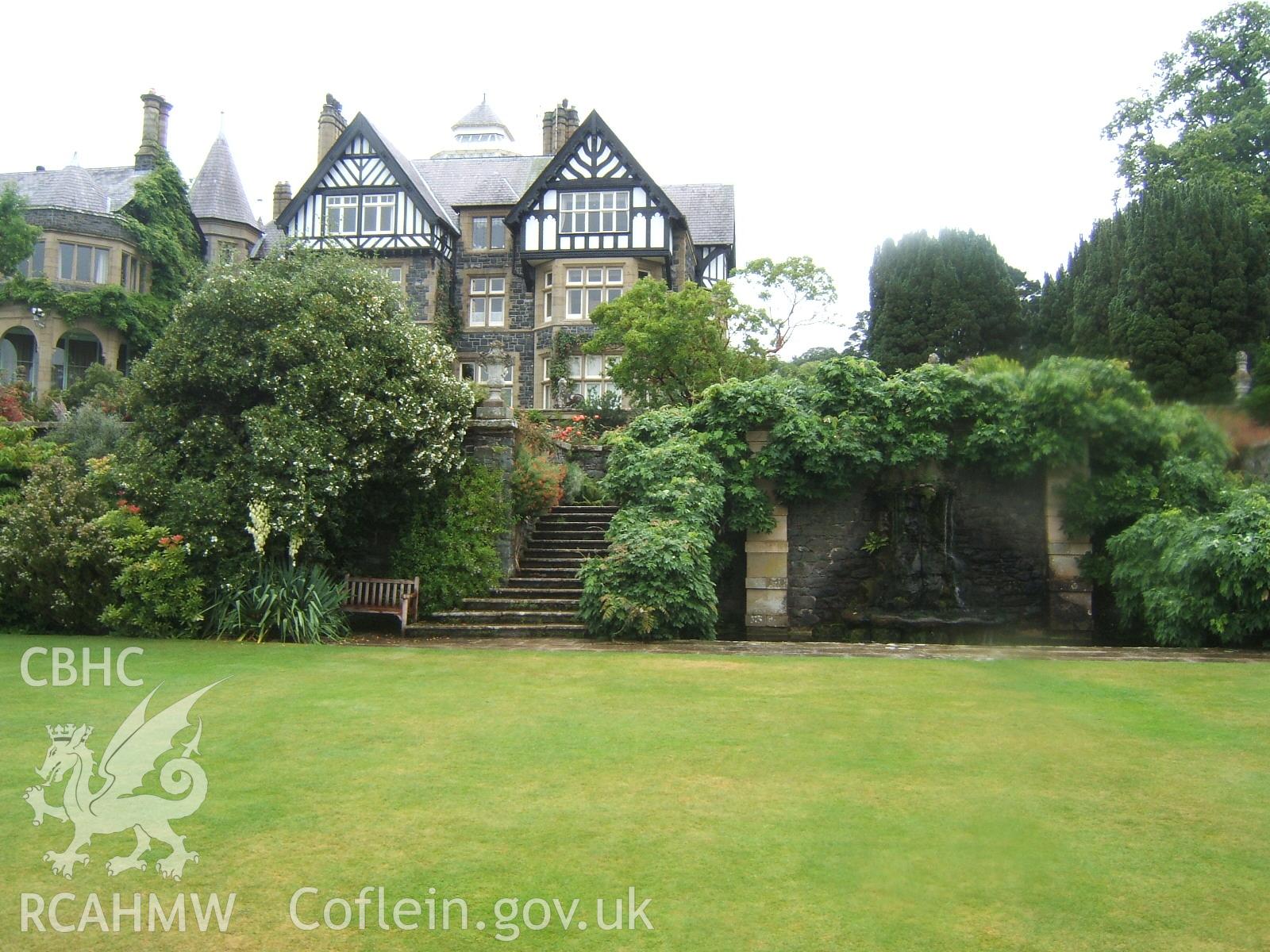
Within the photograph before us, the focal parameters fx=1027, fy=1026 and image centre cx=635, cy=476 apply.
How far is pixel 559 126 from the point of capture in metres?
33.8

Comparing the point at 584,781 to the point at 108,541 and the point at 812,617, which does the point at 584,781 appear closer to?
the point at 108,541

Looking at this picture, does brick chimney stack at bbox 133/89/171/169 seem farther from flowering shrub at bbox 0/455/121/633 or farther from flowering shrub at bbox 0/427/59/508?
flowering shrub at bbox 0/455/121/633

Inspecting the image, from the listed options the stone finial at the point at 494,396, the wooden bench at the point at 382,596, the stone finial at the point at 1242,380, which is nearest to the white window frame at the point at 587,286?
the stone finial at the point at 494,396

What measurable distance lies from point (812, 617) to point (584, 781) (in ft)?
33.7

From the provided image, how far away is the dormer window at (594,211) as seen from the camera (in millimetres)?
29797

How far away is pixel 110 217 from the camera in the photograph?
98.3 ft

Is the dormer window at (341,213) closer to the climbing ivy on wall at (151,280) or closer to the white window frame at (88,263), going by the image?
the climbing ivy on wall at (151,280)

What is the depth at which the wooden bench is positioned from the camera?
1234cm

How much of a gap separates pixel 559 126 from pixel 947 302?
13882 mm

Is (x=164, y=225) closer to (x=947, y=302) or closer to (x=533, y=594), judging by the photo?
(x=533, y=594)

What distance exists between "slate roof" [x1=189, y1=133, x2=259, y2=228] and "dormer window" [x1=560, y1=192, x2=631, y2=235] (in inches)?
437

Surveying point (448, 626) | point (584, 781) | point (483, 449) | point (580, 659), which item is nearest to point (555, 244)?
point (483, 449)

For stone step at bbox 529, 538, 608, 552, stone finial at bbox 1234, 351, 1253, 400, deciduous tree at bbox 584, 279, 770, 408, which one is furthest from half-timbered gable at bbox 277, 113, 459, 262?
stone finial at bbox 1234, 351, 1253, 400

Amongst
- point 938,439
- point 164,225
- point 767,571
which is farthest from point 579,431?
point 164,225
